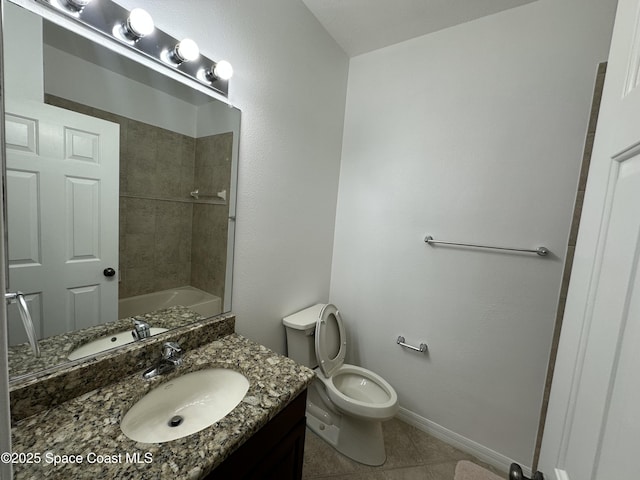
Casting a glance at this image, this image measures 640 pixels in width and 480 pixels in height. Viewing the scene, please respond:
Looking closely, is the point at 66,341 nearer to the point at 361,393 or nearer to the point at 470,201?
the point at 361,393

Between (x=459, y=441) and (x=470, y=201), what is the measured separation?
1.49 meters

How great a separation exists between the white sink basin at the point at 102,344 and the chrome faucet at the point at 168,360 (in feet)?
0.41

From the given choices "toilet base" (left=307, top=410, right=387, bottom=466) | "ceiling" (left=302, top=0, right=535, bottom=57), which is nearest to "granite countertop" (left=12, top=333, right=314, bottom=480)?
"toilet base" (left=307, top=410, right=387, bottom=466)

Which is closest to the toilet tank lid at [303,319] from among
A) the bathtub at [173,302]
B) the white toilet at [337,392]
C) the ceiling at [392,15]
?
the white toilet at [337,392]

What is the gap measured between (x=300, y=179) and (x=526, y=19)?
4.79 ft

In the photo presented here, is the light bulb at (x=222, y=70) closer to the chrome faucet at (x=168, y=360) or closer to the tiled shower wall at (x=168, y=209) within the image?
the tiled shower wall at (x=168, y=209)

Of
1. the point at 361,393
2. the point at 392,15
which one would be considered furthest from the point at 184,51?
the point at 361,393

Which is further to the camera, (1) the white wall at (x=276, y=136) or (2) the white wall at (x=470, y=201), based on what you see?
(2) the white wall at (x=470, y=201)

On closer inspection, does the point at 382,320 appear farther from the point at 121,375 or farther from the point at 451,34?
the point at 451,34

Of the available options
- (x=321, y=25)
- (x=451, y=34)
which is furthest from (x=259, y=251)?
(x=451, y=34)

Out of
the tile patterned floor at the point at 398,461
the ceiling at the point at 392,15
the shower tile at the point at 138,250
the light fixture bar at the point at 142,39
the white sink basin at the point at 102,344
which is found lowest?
the tile patterned floor at the point at 398,461

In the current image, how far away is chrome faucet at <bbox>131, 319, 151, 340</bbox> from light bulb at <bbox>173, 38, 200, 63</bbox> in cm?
101

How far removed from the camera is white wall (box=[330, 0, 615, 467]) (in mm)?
1419

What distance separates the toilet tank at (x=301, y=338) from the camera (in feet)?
5.46
